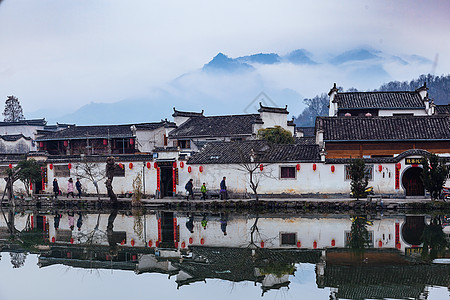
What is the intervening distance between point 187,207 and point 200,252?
11.4 m

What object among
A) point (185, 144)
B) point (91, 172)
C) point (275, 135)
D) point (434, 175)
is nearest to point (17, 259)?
point (91, 172)

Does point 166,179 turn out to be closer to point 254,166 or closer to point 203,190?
point 203,190

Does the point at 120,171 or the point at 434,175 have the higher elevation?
the point at 120,171

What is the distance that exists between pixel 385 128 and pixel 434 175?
16.5ft

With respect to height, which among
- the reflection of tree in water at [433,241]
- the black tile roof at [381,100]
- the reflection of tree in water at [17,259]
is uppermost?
the black tile roof at [381,100]

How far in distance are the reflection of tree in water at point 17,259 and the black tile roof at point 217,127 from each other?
21.9 metres

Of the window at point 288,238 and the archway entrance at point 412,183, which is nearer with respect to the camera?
the window at point 288,238

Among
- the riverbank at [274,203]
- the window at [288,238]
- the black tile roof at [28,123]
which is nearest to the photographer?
the window at [288,238]

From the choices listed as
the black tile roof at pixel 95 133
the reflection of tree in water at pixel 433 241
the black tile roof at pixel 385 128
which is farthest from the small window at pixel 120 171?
the reflection of tree in water at pixel 433 241

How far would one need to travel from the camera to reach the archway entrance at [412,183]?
1058 inches

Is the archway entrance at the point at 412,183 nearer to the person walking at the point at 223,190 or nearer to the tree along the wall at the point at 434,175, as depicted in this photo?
the tree along the wall at the point at 434,175

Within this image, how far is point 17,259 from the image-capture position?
16297 millimetres

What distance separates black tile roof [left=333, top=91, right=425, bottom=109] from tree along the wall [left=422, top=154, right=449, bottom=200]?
465 inches

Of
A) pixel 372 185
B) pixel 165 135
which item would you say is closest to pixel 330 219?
pixel 372 185
